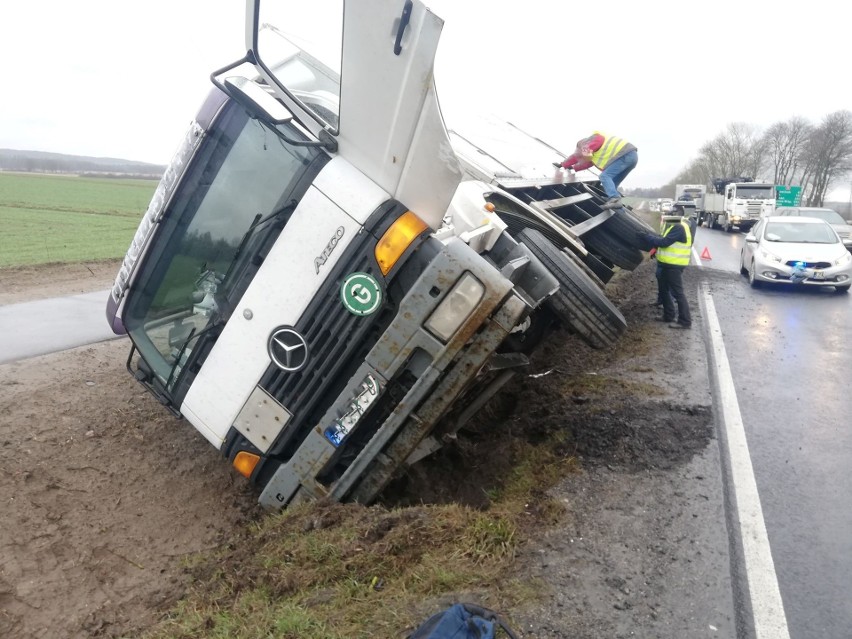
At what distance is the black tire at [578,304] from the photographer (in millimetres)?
4309

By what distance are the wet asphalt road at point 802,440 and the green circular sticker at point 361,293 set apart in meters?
2.24

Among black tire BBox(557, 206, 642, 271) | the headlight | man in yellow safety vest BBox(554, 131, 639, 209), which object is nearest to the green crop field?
man in yellow safety vest BBox(554, 131, 639, 209)

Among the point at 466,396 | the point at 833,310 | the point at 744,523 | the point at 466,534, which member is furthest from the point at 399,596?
Result: the point at 833,310

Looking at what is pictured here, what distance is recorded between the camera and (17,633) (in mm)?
3254

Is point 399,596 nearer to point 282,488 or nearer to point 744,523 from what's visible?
point 282,488

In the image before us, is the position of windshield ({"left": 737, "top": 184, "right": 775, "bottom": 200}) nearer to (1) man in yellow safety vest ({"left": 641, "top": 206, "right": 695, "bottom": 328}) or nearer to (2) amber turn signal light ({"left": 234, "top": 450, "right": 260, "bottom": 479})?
(1) man in yellow safety vest ({"left": 641, "top": 206, "right": 695, "bottom": 328})

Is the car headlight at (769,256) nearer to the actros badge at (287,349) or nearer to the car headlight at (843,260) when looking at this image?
the car headlight at (843,260)

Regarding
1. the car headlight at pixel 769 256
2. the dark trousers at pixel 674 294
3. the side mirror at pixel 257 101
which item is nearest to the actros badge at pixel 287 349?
the side mirror at pixel 257 101

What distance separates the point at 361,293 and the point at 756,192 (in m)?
28.5

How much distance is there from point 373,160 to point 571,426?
7.16ft

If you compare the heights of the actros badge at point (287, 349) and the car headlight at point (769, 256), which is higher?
the car headlight at point (769, 256)

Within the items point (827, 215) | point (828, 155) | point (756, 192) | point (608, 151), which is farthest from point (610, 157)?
point (828, 155)

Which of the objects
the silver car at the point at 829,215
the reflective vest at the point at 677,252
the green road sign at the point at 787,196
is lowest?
the reflective vest at the point at 677,252

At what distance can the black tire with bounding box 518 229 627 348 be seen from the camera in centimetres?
431
